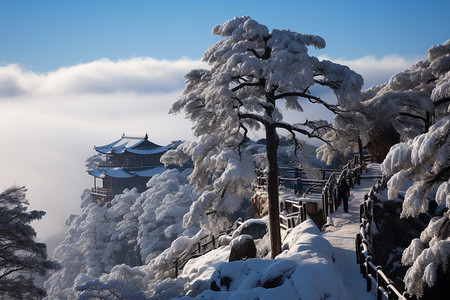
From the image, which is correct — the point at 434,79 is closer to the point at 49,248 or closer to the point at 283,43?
the point at 283,43

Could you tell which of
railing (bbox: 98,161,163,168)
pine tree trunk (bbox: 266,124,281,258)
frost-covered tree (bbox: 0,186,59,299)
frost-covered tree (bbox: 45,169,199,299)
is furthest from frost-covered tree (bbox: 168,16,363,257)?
railing (bbox: 98,161,163,168)

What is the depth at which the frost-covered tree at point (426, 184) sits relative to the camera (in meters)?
8.01

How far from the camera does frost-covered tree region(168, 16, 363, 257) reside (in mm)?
11914

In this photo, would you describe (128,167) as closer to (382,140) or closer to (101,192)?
(101,192)

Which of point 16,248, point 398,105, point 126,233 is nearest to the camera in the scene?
point 16,248

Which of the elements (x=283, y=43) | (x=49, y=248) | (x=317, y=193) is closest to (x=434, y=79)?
(x=317, y=193)

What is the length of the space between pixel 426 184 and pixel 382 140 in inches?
689

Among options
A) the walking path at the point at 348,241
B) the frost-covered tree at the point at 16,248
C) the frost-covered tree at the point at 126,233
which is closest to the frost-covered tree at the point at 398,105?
the walking path at the point at 348,241

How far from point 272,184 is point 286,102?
3600mm

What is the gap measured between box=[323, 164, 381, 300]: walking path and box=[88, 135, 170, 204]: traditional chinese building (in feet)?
143

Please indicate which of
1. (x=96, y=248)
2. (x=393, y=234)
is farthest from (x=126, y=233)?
(x=393, y=234)

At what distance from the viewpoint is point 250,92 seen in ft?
46.6

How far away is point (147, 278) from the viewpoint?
20.8 meters

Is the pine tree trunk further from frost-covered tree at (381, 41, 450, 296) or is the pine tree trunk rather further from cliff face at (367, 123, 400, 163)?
cliff face at (367, 123, 400, 163)
